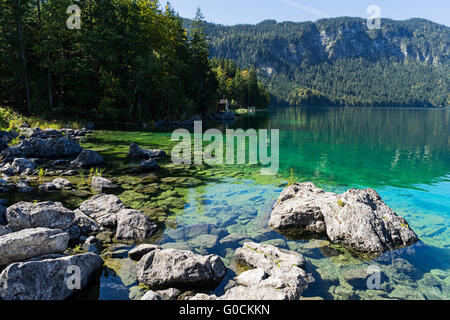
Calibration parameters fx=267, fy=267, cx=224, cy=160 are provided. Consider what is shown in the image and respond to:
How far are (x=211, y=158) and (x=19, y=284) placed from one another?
17.9m

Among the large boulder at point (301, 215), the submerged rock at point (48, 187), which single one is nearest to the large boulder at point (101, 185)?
the submerged rock at point (48, 187)

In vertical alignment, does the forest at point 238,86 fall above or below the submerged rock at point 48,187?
above

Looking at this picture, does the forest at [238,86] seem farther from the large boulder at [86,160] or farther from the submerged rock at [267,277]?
the submerged rock at [267,277]

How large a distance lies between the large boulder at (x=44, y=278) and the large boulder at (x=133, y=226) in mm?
2275

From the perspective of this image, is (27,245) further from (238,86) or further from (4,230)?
(238,86)

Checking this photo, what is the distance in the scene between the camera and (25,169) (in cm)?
1596

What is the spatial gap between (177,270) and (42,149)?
19286 mm

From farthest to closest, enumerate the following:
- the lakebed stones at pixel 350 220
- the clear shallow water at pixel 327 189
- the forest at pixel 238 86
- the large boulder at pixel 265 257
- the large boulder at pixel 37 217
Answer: the forest at pixel 238 86 → the lakebed stones at pixel 350 220 → the large boulder at pixel 37 217 → the large boulder at pixel 265 257 → the clear shallow water at pixel 327 189

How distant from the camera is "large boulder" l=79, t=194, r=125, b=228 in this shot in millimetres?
9617

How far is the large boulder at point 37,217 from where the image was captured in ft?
26.3

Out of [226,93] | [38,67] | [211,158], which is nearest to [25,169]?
[211,158]

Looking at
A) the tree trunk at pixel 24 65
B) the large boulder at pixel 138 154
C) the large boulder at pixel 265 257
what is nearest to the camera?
the large boulder at pixel 265 257

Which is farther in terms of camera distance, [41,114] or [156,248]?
[41,114]

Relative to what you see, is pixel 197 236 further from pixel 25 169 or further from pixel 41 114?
pixel 41 114
